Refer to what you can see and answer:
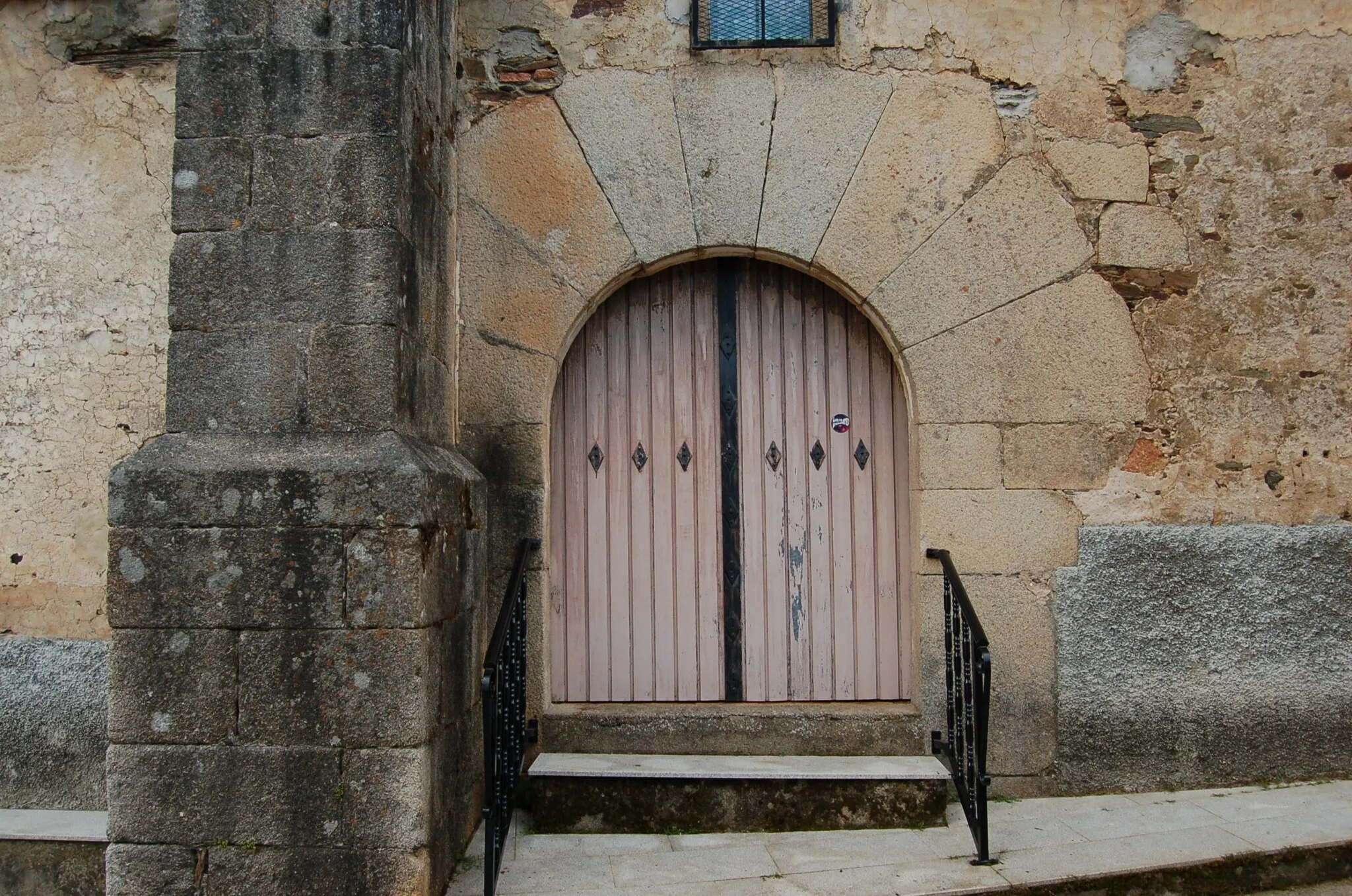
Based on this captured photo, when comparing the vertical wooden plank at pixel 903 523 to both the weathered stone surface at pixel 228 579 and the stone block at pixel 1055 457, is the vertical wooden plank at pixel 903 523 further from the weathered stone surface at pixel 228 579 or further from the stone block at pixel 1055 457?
the weathered stone surface at pixel 228 579

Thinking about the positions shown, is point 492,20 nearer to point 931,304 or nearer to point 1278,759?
point 931,304

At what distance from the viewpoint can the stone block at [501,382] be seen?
12.7 feet

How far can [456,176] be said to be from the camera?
3955 mm

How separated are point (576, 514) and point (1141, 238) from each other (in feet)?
7.92

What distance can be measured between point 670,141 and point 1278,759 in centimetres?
323

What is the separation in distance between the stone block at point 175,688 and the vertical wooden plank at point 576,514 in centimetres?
145

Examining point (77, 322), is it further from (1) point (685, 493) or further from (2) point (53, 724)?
(1) point (685, 493)

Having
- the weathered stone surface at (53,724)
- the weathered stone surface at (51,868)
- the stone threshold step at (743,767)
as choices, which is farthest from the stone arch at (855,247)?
the weathered stone surface at (51,868)

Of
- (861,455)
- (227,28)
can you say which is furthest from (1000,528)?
(227,28)

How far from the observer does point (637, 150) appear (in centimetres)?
395

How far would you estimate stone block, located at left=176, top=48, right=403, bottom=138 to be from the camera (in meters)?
3.17

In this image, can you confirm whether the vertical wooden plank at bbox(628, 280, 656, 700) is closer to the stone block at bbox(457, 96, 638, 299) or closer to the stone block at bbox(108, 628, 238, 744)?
the stone block at bbox(457, 96, 638, 299)

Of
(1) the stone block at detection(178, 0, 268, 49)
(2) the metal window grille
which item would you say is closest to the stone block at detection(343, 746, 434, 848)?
(1) the stone block at detection(178, 0, 268, 49)

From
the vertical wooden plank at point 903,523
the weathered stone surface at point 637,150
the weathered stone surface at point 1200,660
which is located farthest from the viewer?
the vertical wooden plank at point 903,523
